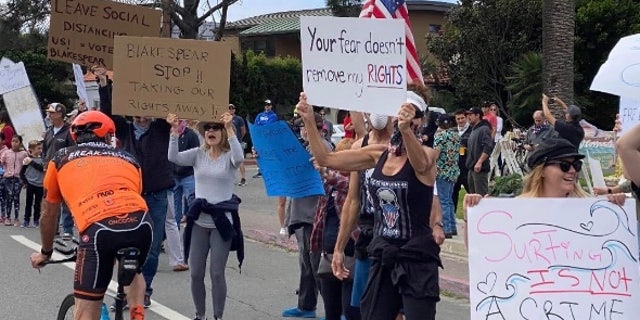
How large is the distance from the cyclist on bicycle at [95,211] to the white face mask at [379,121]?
1539mm

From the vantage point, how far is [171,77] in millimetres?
7137

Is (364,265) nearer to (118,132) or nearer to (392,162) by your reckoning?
(392,162)

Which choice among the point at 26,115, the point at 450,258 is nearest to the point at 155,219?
the point at 450,258

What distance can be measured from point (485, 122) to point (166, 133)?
19.7ft

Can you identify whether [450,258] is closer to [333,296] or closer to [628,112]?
[628,112]

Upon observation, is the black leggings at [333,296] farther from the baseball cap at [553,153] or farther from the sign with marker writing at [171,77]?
the baseball cap at [553,153]

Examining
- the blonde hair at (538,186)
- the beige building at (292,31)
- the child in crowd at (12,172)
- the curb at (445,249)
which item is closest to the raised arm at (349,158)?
the blonde hair at (538,186)

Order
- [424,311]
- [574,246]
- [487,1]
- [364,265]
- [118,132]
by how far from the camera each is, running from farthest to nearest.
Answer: [487,1]
[118,132]
[364,265]
[424,311]
[574,246]

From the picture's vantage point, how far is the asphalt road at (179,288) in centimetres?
820

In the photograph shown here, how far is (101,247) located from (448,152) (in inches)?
298

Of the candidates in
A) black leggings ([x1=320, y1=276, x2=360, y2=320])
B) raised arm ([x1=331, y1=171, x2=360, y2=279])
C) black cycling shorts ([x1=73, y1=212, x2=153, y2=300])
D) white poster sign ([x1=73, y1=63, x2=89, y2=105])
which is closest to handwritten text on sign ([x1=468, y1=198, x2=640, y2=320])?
raised arm ([x1=331, y1=171, x2=360, y2=279])

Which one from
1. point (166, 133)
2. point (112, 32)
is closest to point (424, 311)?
point (166, 133)

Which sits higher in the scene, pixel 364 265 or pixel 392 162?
pixel 392 162

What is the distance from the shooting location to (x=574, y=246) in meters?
4.49
